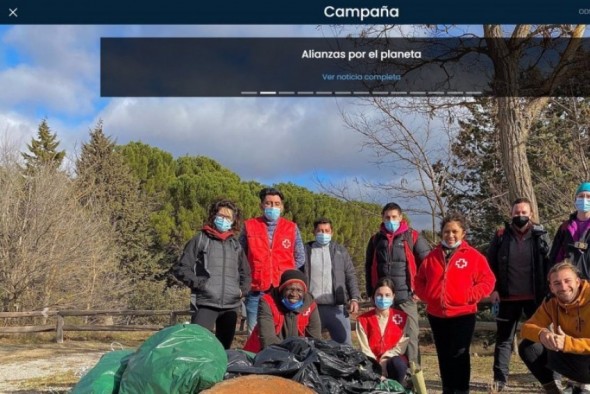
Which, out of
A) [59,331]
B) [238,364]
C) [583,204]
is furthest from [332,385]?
[59,331]

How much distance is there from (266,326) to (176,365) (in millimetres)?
1399

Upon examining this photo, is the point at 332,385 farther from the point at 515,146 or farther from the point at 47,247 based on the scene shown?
the point at 47,247

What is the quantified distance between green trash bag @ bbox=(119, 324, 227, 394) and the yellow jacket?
2.37 metres

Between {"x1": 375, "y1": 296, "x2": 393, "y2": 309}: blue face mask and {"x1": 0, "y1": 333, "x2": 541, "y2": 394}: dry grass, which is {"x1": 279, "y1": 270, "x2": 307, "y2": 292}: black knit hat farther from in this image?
{"x1": 0, "y1": 333, "x2": 541, "y2": 394}: dry grass

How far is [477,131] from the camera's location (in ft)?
46.3

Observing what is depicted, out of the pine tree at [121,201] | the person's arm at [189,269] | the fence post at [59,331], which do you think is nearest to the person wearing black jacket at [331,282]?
the person's arm at [189,269]

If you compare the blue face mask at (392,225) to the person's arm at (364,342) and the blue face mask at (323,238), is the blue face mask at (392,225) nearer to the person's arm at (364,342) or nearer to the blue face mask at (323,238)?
the blue face mask at (323,238)

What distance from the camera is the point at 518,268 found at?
18.9ft

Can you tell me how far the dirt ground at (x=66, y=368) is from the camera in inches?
276

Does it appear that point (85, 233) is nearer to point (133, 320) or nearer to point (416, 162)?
point (133, 320)

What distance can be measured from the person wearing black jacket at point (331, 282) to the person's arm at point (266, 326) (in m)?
1.03

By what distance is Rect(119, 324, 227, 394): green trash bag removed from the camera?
3.54 metres

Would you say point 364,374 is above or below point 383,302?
below
